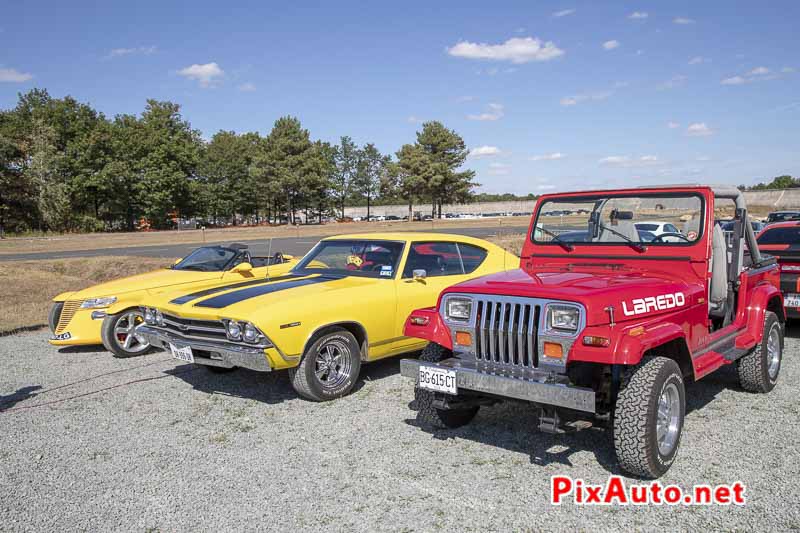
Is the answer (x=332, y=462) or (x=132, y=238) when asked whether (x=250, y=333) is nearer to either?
(x=332, y=462)

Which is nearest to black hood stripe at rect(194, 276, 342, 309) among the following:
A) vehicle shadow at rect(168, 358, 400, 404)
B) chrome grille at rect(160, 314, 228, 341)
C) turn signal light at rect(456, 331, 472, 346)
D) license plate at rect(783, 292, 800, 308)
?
chrome grille at rect(160, 314, 228, 341)

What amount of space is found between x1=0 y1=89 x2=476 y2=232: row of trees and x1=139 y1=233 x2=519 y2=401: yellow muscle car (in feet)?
157

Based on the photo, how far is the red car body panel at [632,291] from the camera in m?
3.76

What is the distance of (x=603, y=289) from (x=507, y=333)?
72cm

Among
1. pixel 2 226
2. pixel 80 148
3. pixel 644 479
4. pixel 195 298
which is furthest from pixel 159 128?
pixel 644 479

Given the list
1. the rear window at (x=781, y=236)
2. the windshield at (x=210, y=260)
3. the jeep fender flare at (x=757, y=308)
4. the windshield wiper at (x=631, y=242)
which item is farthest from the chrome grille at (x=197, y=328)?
the rear window at (x=781, y=236)

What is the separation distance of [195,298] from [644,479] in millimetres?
4483

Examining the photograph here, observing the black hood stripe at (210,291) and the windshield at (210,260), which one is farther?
the windshield at (210,260)

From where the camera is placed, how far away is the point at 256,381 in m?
6.57

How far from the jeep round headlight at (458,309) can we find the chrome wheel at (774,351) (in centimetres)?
341

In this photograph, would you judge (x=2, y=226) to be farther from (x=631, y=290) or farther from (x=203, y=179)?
(x=631, y=290)

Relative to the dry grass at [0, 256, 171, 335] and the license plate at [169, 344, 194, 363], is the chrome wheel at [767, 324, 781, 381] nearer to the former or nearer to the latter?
the license plate at [169, 344, 194, 363]

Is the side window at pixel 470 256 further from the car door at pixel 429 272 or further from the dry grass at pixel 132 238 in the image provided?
the dry grass at pixel 132 238

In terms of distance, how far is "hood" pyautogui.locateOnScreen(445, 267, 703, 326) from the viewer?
3.84 m
